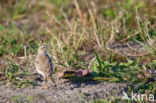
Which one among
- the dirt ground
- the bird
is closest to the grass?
the dirt ground

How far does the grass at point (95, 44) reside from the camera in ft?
13.7

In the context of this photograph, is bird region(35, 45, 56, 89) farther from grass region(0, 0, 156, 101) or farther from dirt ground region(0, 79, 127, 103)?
grass region(0, 0, 156, 101)

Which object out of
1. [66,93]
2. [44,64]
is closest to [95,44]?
[44,64]

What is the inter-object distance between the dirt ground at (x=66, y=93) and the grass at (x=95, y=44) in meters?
0.15

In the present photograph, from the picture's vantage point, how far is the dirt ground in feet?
12.0

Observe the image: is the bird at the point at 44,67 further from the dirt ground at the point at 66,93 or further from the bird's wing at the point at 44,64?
the dirt ground at the point at 66,93

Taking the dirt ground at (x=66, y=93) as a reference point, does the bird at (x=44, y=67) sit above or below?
above

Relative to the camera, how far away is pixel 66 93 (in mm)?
3789

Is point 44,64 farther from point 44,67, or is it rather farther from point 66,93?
point 66,93

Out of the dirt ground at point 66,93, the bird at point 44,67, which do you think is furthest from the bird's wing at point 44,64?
the dirt ground at point 66,93

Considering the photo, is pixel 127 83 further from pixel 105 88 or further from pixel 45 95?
pixel 45 95

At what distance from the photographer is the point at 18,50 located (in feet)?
17.5

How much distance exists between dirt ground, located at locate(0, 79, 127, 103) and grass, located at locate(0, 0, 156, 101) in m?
0.15

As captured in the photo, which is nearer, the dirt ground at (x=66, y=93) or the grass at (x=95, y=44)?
the dirt ground at (x=66, y=93)
